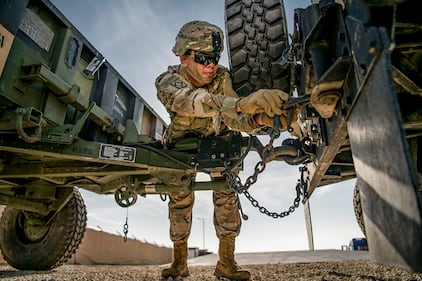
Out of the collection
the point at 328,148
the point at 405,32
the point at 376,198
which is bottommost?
the point at 376,198

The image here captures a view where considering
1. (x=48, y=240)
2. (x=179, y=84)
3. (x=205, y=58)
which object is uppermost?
(x=205, y=58)

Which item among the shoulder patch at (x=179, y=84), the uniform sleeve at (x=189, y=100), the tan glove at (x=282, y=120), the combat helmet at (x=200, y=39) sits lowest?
the tan glove at (x=282, y=120)

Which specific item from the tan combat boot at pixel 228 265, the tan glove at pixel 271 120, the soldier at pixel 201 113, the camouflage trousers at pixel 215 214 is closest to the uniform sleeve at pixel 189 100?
the soldier at pixel 201 113

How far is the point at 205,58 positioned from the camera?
2.71 metres

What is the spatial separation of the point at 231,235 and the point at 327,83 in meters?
2.13

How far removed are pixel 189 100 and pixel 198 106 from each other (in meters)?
0.10

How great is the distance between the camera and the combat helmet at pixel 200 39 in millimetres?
2662

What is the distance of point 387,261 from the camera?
2.75 ft

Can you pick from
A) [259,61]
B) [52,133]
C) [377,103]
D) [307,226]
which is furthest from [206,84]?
[307,226]

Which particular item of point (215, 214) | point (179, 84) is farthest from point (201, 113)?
point (215, 214)

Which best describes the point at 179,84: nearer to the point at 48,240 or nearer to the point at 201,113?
the point at 201,113

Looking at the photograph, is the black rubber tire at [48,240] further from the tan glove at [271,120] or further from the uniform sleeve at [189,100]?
the tan glove at [271,120]

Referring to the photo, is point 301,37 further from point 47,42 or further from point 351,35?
point 47,42

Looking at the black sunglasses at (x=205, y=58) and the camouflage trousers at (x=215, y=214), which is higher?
the black sunglasses at (x=205, y=58)
